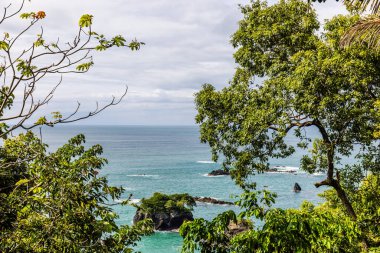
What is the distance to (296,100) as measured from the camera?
12.8 meters

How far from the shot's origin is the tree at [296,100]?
1246cm

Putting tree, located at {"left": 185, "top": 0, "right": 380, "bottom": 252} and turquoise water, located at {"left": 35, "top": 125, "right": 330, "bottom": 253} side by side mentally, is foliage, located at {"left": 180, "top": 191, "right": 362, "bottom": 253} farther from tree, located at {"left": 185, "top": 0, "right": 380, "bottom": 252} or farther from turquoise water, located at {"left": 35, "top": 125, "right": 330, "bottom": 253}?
turquoise water, located at {"left": 35, "top": 125, "right": 330, "bottom": 253}

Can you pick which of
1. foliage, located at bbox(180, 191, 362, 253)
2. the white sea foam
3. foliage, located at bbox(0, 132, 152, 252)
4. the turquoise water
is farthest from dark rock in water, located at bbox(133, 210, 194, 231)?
A: the white sea foam

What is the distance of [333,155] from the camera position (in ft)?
46.4

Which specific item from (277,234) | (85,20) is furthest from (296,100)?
(85,20)

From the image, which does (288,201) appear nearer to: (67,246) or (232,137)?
(232,137)

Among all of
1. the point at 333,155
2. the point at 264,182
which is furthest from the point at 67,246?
the point at 264,182

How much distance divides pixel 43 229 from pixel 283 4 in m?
13.6

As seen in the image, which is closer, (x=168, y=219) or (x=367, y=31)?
(x=367, y=31)

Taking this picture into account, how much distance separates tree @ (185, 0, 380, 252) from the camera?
1246 cm

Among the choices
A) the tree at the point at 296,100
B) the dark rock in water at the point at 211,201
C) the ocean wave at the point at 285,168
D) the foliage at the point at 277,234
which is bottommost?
the dark rock in water at the point at 211,201

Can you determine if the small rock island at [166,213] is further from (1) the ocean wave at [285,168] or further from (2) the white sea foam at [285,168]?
(1) the ocean wave at [285,168]

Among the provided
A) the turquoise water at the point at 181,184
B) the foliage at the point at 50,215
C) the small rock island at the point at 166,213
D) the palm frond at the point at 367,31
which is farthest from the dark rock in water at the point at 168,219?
the foliage at the point at 50,215

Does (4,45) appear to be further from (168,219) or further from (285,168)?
(285,168)
